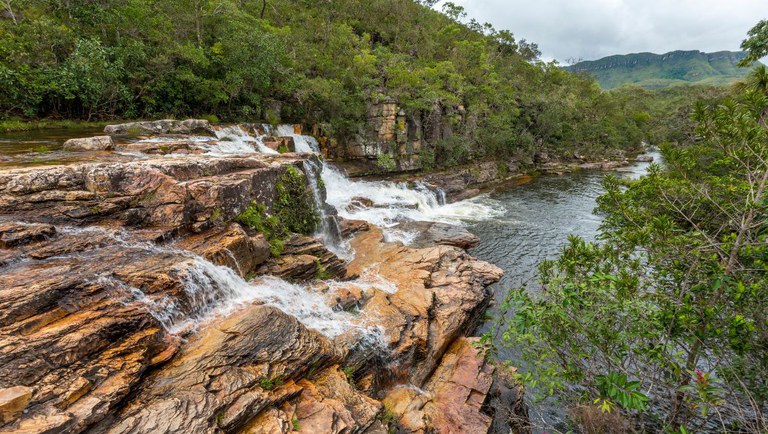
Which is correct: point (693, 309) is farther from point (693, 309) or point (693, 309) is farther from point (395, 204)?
point (395, 204)

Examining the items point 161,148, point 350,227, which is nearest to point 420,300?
point 350,227

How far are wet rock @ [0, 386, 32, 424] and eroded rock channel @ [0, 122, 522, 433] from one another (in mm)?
18

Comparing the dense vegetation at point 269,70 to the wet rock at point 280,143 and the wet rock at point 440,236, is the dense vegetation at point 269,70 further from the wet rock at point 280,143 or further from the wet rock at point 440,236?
the wet rock at point 440,236

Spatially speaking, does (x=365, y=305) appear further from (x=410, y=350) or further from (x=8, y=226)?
(x=8, y=226)

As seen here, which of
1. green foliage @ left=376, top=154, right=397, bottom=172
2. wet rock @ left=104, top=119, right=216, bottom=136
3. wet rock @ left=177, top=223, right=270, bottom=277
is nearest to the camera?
wet rock @ left=177, top=223, right=270, bottom=277

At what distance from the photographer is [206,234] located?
8938mm

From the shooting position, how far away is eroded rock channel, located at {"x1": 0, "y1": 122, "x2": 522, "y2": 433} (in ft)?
15.7

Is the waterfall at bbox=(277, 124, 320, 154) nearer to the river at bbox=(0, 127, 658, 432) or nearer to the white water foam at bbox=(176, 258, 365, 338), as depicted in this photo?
the river at bbox=(0, 127, 658, 432)

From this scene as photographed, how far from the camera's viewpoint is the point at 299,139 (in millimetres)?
22656

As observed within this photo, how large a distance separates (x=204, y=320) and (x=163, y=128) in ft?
45.2

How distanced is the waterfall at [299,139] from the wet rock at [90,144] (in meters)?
10.4

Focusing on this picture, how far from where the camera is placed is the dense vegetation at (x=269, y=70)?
53.3 feet

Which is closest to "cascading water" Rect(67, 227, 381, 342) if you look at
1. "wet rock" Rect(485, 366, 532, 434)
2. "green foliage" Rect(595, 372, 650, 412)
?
"wet rock" Rect(485, 366, 532, 434)

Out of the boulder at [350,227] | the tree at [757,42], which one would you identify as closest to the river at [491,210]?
the boulder at [350,227]
